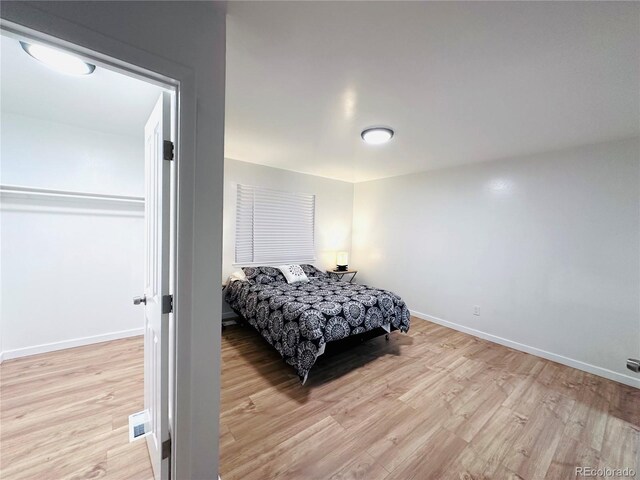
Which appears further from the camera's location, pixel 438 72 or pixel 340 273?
pixel 340 273

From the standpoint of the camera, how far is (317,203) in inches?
176

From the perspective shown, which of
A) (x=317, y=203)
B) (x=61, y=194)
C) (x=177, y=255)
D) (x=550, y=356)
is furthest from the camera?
(x=317, y=203)

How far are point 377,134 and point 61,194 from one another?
3204 mm

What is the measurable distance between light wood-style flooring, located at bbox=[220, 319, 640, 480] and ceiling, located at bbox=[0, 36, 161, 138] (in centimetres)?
247

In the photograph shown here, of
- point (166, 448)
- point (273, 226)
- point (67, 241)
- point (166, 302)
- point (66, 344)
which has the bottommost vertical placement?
point (66, 344)

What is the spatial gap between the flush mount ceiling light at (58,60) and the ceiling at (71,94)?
0.21 ft

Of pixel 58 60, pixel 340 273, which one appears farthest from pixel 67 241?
pixel 340 273

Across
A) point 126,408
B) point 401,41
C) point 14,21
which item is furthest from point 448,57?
point 126,408

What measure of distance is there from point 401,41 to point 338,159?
216 cm

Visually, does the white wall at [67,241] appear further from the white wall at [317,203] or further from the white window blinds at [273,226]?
the white window blinds at [273,226]

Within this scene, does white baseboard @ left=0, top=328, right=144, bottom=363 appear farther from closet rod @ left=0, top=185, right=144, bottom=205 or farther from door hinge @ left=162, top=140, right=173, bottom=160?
door hinge @ left=162, top=140, right=173, bottom=160

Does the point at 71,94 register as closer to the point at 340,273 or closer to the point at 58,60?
the point at 58,60

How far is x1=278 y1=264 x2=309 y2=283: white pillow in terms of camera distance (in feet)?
11.9

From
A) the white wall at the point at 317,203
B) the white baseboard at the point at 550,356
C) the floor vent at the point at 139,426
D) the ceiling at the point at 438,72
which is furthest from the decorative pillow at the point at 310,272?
the floor vent at the point at 139,426
